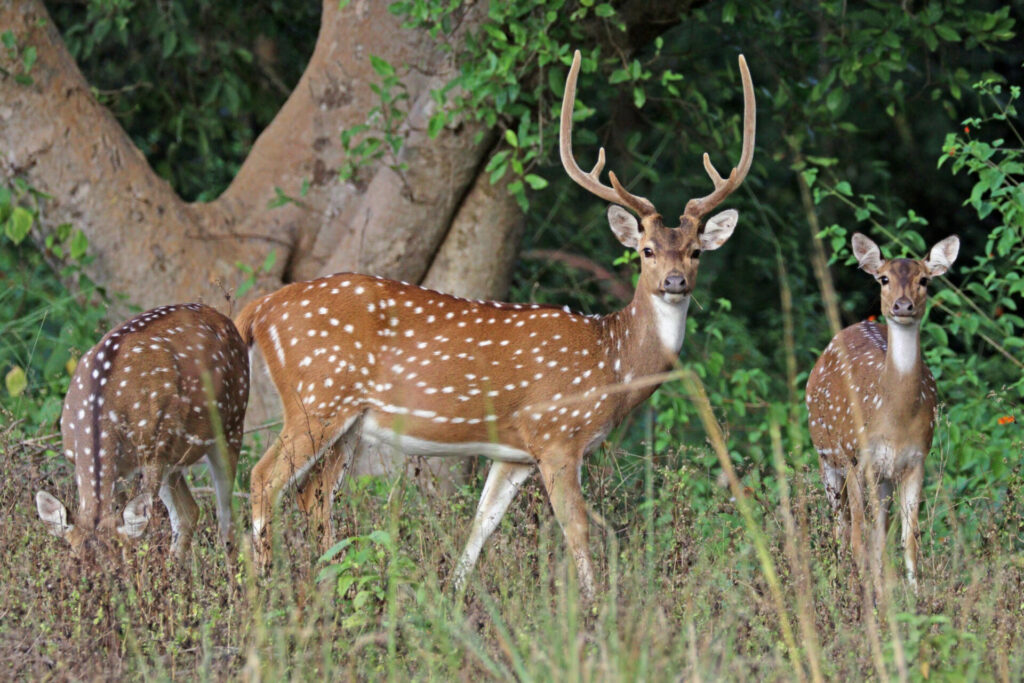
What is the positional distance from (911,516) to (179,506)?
10.1 feet

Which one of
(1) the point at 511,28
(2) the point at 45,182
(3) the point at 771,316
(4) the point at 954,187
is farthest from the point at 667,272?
(4) the point at 954,187

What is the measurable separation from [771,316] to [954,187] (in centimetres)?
277

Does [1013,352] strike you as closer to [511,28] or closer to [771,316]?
[771,316]

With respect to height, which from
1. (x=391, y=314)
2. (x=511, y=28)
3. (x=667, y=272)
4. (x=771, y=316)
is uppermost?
(x=511, y=28)

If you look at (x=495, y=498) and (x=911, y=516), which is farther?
(x=495, y=498)

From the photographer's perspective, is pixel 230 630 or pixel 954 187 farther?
pixel 954 187

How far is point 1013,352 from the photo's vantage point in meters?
8.98

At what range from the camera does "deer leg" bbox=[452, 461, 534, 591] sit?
5949mm

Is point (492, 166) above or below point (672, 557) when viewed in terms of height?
above

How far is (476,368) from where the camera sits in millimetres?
6027

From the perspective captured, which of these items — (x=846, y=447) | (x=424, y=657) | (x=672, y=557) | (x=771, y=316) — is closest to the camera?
(x=424, y=657)


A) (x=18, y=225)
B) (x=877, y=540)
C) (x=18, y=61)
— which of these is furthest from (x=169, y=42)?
(x=877, y=540)

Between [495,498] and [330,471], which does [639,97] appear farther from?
[330,471]

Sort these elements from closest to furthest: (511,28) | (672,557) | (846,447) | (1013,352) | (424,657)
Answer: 1. (424,657)
2. (672,557)
3. (846,447)
4. (511,28)
5. (1013,352)
